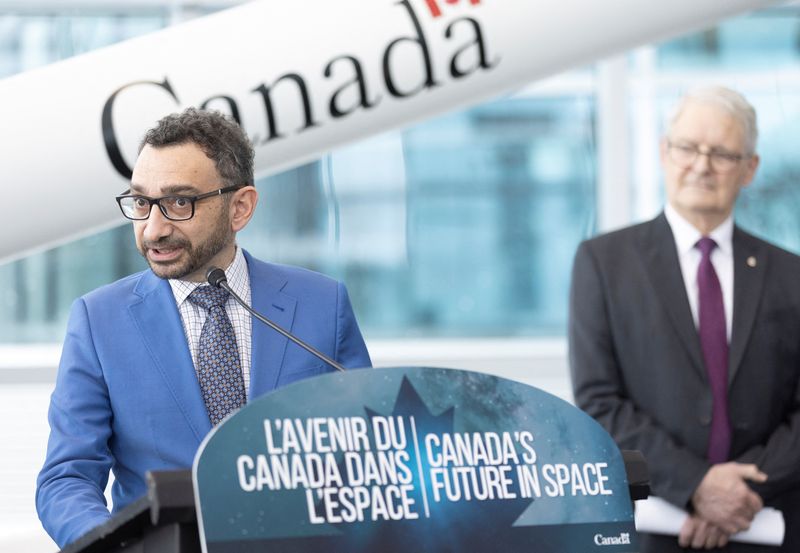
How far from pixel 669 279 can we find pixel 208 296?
1.22 m

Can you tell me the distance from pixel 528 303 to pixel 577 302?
76.1 inches

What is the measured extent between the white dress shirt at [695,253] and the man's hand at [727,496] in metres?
0.36

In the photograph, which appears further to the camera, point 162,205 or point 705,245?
point 705,245

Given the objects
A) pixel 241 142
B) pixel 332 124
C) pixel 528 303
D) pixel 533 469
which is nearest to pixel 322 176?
pixel 528 303

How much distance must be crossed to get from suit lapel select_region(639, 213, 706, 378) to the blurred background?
1.72 meters

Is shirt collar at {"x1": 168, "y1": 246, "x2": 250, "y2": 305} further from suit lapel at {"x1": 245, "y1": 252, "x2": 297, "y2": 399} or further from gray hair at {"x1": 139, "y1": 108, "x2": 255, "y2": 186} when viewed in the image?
gray hair at {"x1": 139, "y1": 108, "x2": 255, "y2": 186}

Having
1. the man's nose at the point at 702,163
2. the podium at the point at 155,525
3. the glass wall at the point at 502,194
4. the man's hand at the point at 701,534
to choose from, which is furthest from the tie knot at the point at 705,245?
the glass wall at the point at 502,194

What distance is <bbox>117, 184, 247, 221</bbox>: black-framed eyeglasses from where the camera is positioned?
1750mm

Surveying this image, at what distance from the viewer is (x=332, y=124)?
2.86 meters

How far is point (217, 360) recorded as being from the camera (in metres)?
1.86

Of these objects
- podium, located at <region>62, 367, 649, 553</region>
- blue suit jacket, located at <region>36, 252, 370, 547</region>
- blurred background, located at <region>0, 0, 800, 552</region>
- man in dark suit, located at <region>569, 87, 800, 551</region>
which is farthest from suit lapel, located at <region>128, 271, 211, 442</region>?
blurred background, located at <region>0, 0, 800, 552</region>

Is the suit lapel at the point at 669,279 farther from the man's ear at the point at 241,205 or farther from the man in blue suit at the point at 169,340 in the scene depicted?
the man's ear at the point at 241,205

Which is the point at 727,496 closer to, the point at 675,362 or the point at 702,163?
the point at 675,362

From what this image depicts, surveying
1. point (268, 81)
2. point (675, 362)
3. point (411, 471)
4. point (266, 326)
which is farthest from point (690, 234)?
point (411, 471)
